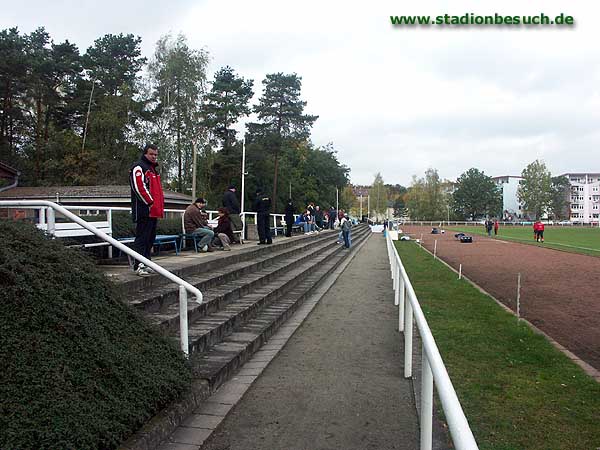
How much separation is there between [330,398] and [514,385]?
1992 millimetres

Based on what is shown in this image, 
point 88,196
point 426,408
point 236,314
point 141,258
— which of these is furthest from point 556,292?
point 88,196

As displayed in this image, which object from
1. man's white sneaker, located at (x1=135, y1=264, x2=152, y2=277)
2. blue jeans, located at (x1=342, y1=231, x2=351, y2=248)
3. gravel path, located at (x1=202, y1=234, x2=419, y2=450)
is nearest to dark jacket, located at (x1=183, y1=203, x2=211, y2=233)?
gravel path, located at (x1=202, y1=234, x2=419, y2=450)

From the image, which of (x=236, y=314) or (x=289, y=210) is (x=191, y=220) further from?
(x=289, y=210)

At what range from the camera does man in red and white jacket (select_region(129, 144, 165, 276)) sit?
6215 mm

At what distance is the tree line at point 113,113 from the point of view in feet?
122

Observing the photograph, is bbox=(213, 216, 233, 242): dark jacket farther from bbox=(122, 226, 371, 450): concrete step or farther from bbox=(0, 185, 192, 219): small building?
bbox=(0, 185, 192, 219): small building

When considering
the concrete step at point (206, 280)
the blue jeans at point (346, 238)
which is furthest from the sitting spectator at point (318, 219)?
the concrete step at point (206, 280)

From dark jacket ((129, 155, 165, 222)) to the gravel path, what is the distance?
2.48 meters

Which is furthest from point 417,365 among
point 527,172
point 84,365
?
point 527,172

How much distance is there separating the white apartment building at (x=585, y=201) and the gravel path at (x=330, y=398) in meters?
138

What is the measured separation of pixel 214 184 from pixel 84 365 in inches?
1682

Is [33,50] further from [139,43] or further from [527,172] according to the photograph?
[527,172]

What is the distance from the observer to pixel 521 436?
147 inches

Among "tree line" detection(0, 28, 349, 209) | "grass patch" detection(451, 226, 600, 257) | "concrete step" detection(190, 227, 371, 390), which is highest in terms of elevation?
"tree line" detection(0, 28, 349, 209)
